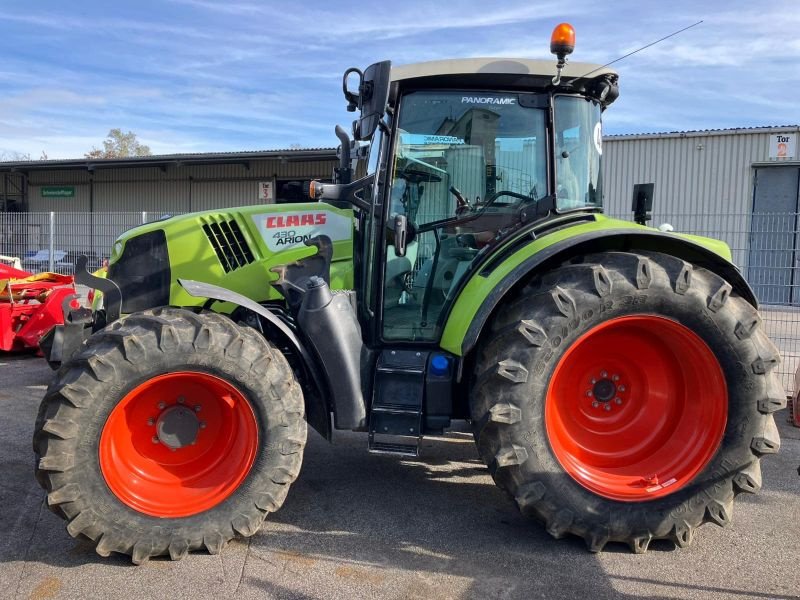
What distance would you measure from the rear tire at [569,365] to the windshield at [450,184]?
426 millimetres

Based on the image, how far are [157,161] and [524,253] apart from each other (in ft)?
59.0

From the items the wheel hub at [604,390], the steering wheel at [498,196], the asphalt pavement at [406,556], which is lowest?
the asphalt pavement at [406,556]

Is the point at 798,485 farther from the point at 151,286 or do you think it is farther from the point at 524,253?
the point at 151,286

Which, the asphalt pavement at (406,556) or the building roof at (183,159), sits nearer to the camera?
the asphalt pavement at (406,556)

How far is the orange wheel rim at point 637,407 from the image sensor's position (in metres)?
3.47

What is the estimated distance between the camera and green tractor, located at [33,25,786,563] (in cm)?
320

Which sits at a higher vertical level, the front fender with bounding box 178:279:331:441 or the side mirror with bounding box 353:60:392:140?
the side mirror with bounding box 353:60:392:140

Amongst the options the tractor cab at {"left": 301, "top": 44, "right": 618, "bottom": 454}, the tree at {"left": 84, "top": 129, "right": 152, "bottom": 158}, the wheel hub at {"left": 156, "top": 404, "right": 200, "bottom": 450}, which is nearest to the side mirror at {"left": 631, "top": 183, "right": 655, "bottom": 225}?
the tractor cab at {"left": 301, "top": 44, "right": 618, "bottom": 454}

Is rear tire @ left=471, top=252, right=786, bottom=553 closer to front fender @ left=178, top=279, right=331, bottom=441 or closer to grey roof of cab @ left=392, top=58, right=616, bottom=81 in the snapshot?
front fender @ left=178, top=279, right=331, bottom=441

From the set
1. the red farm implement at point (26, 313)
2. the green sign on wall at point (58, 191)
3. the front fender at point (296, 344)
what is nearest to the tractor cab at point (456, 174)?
the front fender at point (296, 344)

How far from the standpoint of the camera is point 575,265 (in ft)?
11.1

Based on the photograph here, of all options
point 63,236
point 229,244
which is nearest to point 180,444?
point 229,244

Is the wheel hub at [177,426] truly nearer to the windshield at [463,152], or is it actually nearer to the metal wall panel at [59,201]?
the windshield at [463,152]

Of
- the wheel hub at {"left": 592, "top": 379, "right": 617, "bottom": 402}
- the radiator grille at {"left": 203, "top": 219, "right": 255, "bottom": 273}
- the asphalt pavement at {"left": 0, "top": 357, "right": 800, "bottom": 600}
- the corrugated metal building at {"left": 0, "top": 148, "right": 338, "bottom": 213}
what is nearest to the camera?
the asphalt pavement at {"left": 0, "top": 357, "right": 800, "bottom": 600}
